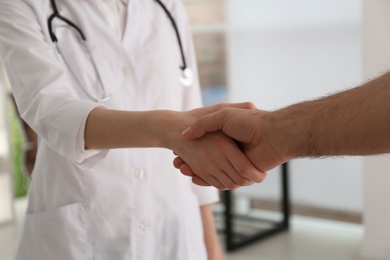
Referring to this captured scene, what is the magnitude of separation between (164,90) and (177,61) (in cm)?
12

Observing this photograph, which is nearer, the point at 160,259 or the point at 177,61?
the point at 160,259

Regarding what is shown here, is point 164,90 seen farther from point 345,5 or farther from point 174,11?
point 345,5

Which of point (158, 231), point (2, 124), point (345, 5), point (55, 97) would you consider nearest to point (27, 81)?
point (55, 97)

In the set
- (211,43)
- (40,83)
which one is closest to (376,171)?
(211,43)

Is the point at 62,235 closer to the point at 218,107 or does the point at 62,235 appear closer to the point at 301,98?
the point at 218,107

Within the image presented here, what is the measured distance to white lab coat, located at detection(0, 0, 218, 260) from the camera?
1266mm

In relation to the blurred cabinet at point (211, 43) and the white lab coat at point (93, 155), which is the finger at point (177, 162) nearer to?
the white lab coat at point (93, 155)

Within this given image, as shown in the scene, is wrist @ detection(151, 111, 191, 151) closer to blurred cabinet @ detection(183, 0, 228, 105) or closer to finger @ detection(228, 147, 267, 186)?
finger @ detection(228, 147, 267, 186)

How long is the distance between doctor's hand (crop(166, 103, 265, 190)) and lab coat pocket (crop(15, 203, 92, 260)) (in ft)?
0.94

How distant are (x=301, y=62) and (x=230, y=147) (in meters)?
3.60

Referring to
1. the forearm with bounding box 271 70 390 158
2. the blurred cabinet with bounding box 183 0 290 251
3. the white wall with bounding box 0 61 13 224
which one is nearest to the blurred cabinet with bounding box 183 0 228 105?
the blurred cabinet with bounding box 183 0 290 251

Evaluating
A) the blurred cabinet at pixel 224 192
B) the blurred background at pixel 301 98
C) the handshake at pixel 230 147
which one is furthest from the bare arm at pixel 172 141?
the blurred cabinet at pixel 224 192

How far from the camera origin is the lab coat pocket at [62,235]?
132 centimetres

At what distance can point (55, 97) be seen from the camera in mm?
1244
